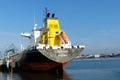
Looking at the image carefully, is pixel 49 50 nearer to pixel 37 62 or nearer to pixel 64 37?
pixel 37 62

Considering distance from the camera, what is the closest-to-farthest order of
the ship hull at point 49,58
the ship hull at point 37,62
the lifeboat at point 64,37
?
the ship hull at point 49,58
the ship hull at point 37,62
the lifeboat at point 64,37

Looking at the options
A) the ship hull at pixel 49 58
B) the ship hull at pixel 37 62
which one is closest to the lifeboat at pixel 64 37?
the ship hull at pixel 49 58

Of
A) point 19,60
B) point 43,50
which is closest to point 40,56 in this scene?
point 43,50

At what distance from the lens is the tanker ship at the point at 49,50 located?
4872 cm

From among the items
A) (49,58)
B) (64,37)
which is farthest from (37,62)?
(64,37)

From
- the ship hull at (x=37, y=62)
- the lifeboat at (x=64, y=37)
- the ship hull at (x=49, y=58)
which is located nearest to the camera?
the ship hull at (x=49, y=58)

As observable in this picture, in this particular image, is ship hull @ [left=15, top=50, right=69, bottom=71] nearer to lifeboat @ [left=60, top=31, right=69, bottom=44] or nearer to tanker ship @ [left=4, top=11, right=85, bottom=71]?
tanker ship @ [left=4, top=11, right=85, bottom=71]

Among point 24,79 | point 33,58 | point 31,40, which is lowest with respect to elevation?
point 24,79

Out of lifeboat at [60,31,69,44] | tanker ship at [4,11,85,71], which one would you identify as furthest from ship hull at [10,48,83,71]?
lifeboat at [60,31,69,44]

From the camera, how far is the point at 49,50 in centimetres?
4866

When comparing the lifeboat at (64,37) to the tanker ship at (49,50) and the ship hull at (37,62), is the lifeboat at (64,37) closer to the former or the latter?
the tanker ship at (49,50)

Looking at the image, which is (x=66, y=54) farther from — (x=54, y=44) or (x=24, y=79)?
(x=24, y=79)

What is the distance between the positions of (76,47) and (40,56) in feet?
21.9

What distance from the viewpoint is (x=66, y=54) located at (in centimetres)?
4988
